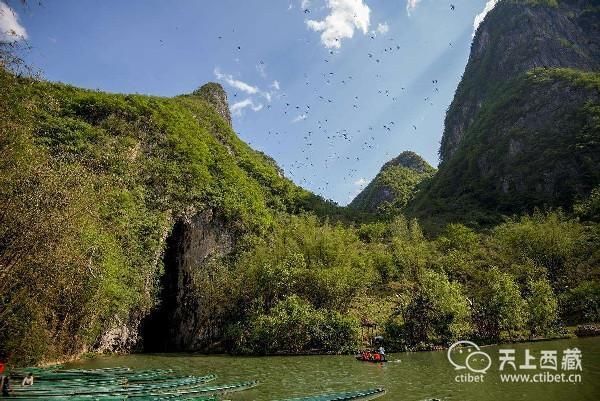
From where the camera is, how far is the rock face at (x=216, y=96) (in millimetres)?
103750

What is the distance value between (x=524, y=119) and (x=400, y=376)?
4225 inches

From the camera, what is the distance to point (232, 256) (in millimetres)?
54125

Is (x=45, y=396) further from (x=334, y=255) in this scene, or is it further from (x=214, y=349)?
(x=334, y=255)

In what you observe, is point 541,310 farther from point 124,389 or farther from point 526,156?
point 526,156

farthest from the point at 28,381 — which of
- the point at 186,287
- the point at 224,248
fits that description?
the point at 224,248

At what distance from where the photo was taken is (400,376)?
21.6m

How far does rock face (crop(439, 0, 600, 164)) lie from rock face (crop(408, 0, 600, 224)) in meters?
0.33

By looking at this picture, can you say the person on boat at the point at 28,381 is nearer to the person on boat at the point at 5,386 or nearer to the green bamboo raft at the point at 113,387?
the green bamboo raft at the point at 113,387

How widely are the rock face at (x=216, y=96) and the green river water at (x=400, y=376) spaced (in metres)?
80.6

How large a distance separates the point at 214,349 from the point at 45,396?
2883cm

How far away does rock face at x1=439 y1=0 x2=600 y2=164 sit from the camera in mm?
134875

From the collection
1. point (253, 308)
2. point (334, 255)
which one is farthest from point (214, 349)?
point (334, 255)

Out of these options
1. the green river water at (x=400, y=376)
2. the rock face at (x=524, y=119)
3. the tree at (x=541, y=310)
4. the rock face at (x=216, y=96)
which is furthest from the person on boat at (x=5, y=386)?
the rock face at (x=216, y=96)

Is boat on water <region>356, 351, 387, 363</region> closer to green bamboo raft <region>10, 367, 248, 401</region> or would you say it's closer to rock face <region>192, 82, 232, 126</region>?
green bamboo raft <region>10, 367, 248, 401</region>
